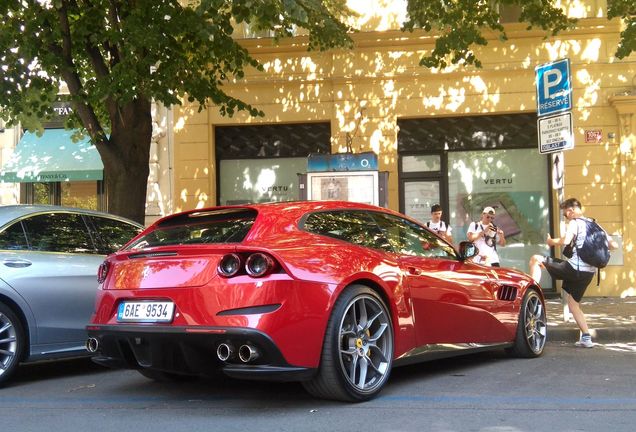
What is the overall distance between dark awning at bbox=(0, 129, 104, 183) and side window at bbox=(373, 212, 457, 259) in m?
9.44

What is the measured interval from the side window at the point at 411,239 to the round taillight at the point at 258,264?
1455 millimetres

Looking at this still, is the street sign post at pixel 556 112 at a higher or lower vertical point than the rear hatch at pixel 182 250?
higher

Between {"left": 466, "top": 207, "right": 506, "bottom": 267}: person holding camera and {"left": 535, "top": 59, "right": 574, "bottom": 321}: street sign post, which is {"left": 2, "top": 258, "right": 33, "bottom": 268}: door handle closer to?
{"left": 466, "top": 207, "right": 506, "bottom": 267}: person holding camera

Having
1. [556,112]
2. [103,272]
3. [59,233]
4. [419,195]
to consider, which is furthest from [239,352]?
[419,195]

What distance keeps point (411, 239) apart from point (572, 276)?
2751 mm

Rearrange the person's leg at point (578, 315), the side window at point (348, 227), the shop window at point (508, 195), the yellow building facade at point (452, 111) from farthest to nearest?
the shop window at point (508, 195) < the yellow building facade at point (452, 111) < the person's leg at point (578, 315) < the side window at point (348, 227)

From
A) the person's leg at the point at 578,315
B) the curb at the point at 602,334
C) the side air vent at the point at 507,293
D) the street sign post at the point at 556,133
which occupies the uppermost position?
the street sign post at the point at 556,133

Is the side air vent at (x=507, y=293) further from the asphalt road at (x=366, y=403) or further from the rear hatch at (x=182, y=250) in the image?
the rear hatch at (x=182, y=250)

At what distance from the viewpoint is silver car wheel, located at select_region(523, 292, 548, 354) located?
696cm

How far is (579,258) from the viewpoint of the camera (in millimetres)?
7621

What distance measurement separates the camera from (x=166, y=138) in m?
13.8

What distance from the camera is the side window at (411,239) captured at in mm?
5670

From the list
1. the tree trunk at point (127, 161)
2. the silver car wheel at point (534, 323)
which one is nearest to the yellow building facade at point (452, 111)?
the tree trunk at point (127, 161)

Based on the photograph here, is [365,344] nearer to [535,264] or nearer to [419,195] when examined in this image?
[535,264]
